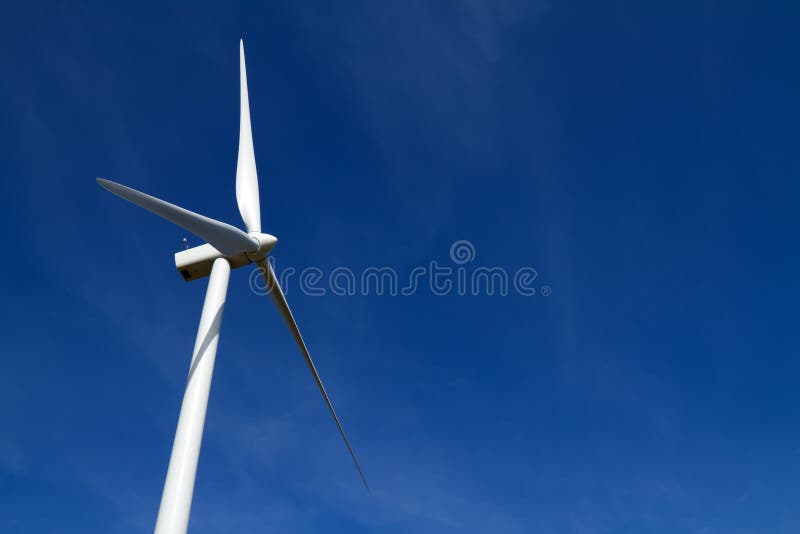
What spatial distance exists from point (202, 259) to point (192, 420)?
727 cm

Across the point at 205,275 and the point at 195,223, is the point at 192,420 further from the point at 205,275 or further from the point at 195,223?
the point at 205,275

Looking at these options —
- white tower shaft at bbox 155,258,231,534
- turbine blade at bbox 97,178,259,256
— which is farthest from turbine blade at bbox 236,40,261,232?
white tower shaft at bbox 155,258,231,534

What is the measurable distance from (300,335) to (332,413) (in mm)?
3955

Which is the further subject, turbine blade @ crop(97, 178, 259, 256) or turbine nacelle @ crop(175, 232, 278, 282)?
turbine nacelle @ crop(175, 232, 278, 282)

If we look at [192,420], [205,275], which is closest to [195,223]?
[205,275]

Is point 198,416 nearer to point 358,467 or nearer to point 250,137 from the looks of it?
point 358,467

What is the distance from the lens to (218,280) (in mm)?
20000

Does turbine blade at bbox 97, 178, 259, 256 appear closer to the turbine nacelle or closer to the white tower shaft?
the turbine nacelle

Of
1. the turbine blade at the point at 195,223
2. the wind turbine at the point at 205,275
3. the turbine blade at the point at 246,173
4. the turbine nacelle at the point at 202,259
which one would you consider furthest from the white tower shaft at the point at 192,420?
the turbine blade at the point at 246,173

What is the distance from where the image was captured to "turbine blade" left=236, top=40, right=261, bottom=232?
24.3 metres

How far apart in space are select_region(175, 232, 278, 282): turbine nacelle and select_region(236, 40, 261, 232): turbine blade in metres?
2.23

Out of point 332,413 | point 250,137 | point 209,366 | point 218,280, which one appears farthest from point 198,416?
point 250,137

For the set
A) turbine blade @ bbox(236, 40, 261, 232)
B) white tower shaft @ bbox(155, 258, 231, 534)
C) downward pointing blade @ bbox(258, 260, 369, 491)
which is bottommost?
white tower shaft @ bbox(155, 258, 231, 534)

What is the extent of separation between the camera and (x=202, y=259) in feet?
69.6
